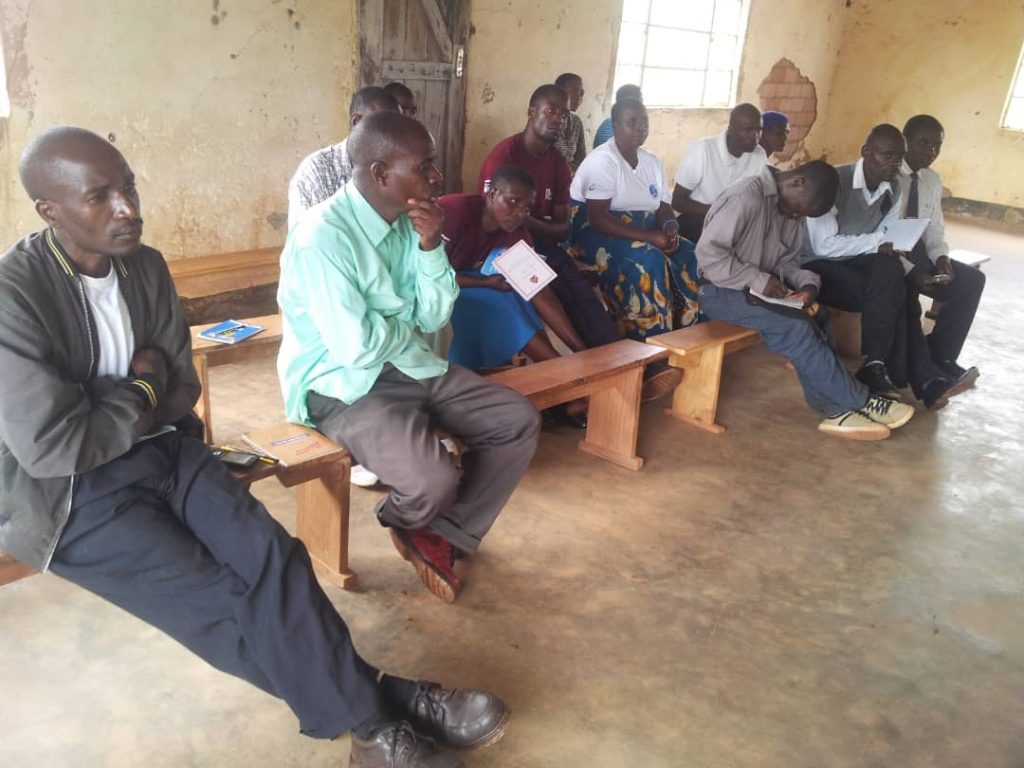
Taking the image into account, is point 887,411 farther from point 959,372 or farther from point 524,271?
point 524,271

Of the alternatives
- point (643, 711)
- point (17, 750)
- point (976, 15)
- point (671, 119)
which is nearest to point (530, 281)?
point (643, 711)

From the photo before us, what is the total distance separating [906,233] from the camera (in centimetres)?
427

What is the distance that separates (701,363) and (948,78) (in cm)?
807

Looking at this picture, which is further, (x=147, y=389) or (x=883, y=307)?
(x=883, y=307)

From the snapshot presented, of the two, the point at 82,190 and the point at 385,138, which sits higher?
the point at 385,138

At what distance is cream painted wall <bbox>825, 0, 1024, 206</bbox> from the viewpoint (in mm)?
9594

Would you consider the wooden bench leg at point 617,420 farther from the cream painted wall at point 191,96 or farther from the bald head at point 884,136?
the cream painted wall at point 191,96

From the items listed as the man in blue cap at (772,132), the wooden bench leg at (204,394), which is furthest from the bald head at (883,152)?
the wooden bench leg at (204,394)

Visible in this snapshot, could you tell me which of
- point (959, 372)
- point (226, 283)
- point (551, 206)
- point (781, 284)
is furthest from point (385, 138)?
point (959, 372)

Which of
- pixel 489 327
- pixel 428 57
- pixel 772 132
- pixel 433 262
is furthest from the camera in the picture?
pixel 428 57

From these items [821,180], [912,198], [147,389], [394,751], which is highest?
[821,180]

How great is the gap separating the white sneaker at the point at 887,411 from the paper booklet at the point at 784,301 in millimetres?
573

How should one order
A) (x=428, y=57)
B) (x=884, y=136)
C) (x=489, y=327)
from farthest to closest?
1. (x=428, y=57)
2. (x=884, y=136)
3. (x=489, y=327)

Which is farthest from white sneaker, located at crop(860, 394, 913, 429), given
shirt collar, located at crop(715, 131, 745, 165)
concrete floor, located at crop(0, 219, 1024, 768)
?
shirt collar, located at crop(715, 131, 745, 165)
